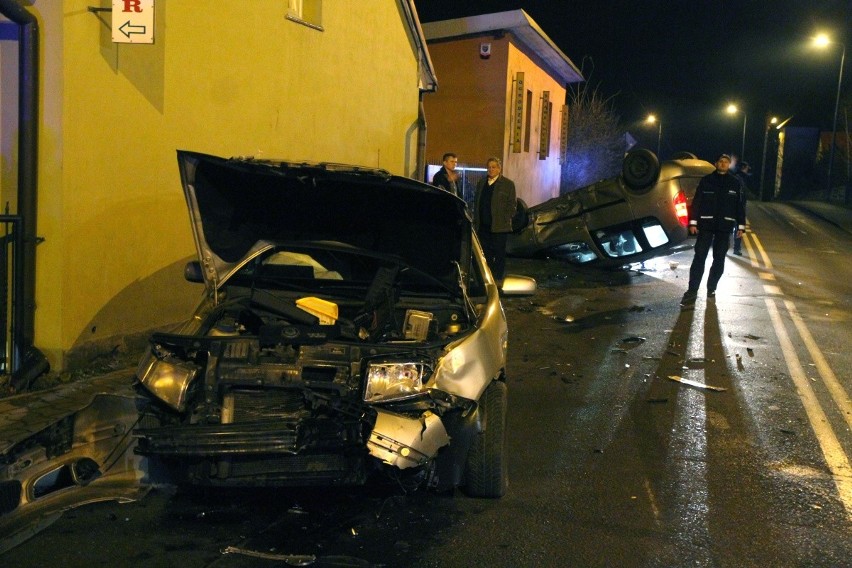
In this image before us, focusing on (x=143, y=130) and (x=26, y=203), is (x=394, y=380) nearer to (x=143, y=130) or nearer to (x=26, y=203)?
(x=26, y=203)

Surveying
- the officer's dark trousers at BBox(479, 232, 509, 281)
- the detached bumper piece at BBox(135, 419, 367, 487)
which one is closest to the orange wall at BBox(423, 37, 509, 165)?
the officer's dark trousers at BBox(479, 232, 509, 281)

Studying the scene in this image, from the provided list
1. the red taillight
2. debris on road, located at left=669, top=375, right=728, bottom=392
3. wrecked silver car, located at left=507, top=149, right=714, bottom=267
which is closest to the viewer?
debris on road, located at left=669, top=375, right=728, bottom=392

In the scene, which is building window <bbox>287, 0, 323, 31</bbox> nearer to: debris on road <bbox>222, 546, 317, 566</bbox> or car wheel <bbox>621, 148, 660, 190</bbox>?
car wheel <bbox>621, 148, 660, 190</bbox>

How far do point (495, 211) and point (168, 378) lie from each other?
6.88m

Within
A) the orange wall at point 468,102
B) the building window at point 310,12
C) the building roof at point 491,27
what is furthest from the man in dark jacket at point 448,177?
the orange wall at point 468,102

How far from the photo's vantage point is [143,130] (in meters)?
7.98

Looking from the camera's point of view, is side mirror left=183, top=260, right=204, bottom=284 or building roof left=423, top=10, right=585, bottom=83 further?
building roof left=423, top=10, right=585, bottom=83

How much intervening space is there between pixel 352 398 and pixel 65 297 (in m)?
3.85

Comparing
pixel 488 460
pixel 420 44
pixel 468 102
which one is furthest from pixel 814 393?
pixel 468 102

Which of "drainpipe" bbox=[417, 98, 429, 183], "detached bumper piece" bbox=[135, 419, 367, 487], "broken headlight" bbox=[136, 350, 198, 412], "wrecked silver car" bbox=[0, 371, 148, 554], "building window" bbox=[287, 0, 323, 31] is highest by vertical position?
"building window" bbox=[287, 0, 323, 31]

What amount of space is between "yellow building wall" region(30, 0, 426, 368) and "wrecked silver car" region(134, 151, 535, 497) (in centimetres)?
203

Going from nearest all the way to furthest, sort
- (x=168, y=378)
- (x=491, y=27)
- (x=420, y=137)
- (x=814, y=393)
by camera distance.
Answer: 1. (x=168, y=378)
2. (x=814, y=393)
3. (x=420, y=137)
4. (x=491, y=27)

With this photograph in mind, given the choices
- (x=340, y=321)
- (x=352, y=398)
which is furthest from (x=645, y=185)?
(x=352, y=398)

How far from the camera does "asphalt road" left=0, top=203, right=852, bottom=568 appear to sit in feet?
13.3
